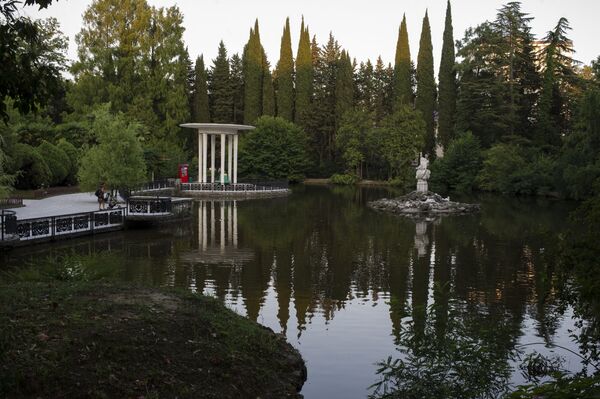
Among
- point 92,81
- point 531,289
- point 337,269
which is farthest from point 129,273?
point 92,81

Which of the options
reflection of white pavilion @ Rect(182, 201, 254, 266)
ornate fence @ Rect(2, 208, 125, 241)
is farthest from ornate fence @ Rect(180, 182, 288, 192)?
ornate fence @ Rect(2, 208, 125, 241)

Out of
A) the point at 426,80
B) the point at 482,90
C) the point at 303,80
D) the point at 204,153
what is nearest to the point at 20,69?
the point at 204,153

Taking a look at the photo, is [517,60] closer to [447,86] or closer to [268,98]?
[447,86]

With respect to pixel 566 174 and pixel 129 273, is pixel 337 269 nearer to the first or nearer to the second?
pixel 129 273

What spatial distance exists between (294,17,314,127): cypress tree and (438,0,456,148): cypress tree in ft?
48.3

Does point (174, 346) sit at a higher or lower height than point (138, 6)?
lower

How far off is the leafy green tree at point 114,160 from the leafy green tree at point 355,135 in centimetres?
3484

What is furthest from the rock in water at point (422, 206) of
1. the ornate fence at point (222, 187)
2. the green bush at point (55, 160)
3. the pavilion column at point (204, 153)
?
the green bush at point (55, 160)

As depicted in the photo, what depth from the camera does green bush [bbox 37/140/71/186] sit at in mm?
38344

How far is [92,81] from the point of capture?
52156 mm

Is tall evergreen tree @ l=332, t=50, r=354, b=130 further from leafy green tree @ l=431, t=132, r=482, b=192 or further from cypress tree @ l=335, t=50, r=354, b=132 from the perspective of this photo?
leafy green tree @ l=431, t=132, r=482, b=192

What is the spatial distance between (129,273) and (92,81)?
40.4m

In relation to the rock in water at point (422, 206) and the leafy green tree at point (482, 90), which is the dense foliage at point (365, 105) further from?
the rock in water at point (422, 206)

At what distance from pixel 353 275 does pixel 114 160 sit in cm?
1739
